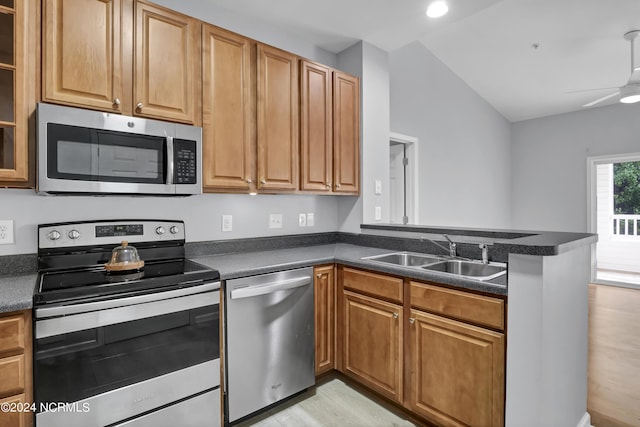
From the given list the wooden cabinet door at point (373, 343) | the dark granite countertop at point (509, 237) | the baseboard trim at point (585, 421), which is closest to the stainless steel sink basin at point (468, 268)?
the dark granite countertop at point (509, 237)

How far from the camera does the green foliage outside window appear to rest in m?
5.38

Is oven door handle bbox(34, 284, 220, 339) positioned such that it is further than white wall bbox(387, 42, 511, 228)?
No

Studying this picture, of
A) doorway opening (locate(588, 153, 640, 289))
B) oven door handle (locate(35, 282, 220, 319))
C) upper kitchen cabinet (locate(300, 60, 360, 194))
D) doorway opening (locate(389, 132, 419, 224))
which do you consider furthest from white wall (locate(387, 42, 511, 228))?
oven door handle (locate(35, 282, 220, 319))

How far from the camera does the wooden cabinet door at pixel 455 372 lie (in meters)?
1.57

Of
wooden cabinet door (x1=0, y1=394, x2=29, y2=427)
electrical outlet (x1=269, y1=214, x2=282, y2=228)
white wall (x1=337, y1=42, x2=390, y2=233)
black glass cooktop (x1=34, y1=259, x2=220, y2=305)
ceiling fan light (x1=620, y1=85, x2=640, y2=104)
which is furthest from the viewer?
ceiling fan light (x1=620, y1=85, x2=640, y2=104)

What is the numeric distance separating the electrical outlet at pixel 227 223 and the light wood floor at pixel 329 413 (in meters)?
1.23

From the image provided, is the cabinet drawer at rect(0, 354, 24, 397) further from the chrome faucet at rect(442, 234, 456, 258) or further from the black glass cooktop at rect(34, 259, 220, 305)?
the chrome faucet at rect(442, 234, 456, 258)

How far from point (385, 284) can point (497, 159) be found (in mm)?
4839


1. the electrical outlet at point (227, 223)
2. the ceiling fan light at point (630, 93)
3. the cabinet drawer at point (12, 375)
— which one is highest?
the ceiling fan light at point (630, 93)

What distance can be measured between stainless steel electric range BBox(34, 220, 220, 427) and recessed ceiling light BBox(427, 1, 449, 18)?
2316mm

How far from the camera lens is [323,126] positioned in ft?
8.73

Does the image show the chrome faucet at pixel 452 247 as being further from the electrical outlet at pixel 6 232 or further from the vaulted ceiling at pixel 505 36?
the electrical outlet at pixel 6 232

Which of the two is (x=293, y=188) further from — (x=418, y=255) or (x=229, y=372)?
(x=229, y=372)

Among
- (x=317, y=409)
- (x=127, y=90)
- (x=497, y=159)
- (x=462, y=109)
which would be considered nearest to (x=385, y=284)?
(x=317, y=409)
